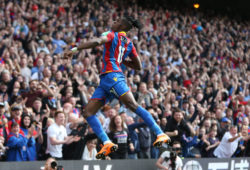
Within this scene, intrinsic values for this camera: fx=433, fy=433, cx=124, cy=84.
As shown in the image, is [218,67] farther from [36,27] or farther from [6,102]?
[6,102]

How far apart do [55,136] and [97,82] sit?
3.91 meters

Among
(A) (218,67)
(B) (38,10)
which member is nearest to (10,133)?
(B) (38,10)

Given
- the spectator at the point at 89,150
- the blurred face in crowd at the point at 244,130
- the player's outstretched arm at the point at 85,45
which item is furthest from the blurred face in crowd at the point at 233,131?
the player's outstretched arm at the point at 85,45

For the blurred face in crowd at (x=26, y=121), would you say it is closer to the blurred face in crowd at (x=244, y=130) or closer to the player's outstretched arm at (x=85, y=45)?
the player's outstretched arm at (x=85, y=45)

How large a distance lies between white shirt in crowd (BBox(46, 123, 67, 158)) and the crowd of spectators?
21 millimetres

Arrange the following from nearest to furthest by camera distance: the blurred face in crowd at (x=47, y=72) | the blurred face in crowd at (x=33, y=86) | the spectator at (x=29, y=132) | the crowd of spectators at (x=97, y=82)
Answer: the spectator at (x=29, y=132) → the crowd of spectators at (x=97, y=82) → the blurred face in crowd at (x=33, y=86) → the blurred face in crowd at (x=47, y=72)

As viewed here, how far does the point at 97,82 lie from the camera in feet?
41.7

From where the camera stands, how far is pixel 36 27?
14945 mm

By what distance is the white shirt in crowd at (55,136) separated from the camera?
9023 millimetres

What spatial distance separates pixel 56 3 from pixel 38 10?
1.83 metres

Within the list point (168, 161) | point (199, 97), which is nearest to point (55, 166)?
point (168, 161)

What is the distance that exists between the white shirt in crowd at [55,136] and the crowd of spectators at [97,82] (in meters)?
0.02

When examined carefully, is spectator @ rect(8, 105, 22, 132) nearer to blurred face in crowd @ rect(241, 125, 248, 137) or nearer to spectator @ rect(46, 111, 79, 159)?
spectator @ rect(46, 111, 79, 159)

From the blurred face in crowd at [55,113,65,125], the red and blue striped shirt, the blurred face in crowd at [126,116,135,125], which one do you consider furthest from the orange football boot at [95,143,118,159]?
the blurred face in crowd at [126,116,135,125]
